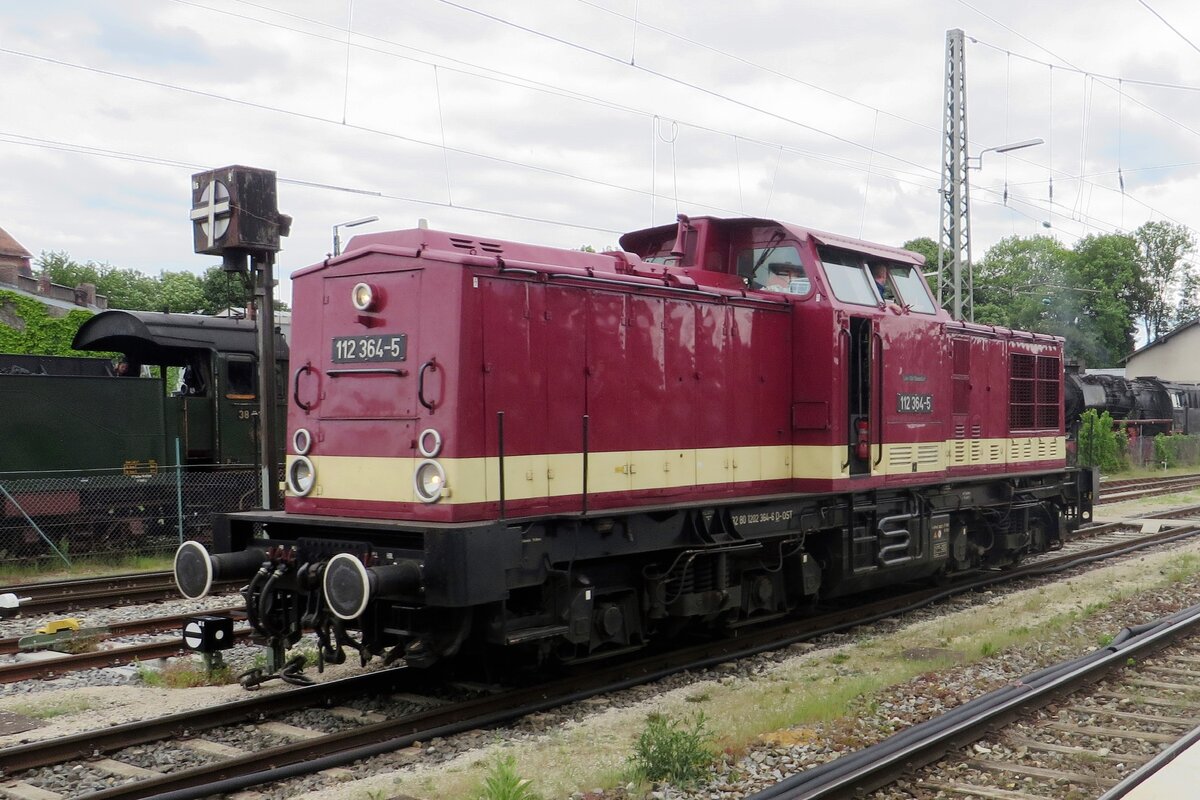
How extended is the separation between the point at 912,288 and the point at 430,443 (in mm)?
6211

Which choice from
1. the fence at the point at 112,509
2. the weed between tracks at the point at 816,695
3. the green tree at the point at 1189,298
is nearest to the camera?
the weed between tracks at the point at 816,695

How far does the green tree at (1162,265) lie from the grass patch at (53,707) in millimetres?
77756

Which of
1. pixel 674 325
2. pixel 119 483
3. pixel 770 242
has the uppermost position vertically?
pixel 770 242

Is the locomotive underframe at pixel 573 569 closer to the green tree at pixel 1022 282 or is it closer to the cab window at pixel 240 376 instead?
the cab window at pixel 240 376

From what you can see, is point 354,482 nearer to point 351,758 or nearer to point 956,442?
point 351,758

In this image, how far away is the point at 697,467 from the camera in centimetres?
834

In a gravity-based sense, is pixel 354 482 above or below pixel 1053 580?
above

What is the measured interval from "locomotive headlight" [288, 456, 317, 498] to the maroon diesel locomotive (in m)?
0.02

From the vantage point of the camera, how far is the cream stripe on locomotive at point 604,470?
22.1 feet

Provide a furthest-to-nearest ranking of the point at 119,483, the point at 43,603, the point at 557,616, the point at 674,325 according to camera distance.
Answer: the point at 119,483
the point at 43,603
the point at 674,325
the point at 557,616

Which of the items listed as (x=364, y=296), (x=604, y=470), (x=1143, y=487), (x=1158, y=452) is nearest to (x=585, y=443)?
(x=604, y=470)

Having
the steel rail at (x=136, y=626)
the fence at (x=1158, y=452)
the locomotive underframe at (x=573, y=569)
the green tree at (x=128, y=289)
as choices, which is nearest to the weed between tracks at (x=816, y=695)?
the locomotive underframe at (x=573, y=569)

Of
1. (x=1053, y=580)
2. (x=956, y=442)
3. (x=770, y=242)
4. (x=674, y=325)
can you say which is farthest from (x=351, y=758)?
(x=1053, y=580)

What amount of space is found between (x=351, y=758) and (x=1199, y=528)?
16175 mm
